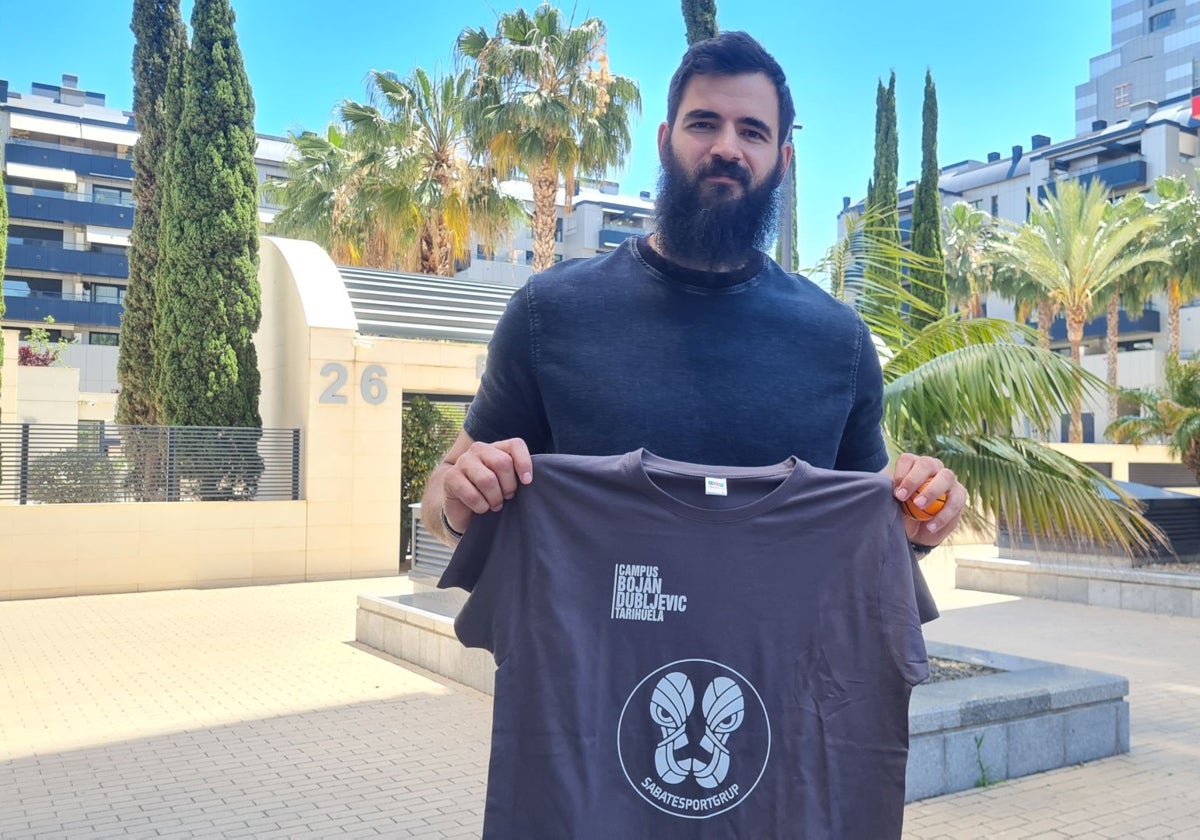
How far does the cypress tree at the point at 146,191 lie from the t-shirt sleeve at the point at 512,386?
1884 cm

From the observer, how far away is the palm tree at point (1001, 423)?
6547 millimetres

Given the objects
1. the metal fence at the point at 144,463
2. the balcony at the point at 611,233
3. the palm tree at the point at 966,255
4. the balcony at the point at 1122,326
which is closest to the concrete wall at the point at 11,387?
the metal fence at the point at 144,463

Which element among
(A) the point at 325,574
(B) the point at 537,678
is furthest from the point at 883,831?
(A) the point at 325,574

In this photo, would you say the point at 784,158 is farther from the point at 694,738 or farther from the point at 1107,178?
the point at 1107,178

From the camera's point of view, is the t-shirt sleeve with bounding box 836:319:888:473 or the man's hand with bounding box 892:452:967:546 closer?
the man's hand with bounding box 892:452:967:546

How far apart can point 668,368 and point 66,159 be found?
200 feet

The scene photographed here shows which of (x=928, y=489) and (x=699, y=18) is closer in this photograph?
(x=928, y=489)

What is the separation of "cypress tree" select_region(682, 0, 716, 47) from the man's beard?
10.8 m

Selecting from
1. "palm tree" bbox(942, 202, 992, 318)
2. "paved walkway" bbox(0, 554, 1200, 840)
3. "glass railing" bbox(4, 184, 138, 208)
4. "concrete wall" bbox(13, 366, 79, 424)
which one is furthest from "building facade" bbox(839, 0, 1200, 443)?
"glass railing" bbox(4, 184, 138, 208)

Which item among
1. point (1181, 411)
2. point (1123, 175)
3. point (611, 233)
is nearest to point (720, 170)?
point (1181, 411)

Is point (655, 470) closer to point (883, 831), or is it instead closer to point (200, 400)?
point (883, 831)

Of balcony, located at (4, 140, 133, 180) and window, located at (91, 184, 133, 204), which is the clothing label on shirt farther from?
window, located at (91, 184, 133, 204)

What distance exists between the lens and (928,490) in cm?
192

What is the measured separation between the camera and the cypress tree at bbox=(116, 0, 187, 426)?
1941cm
